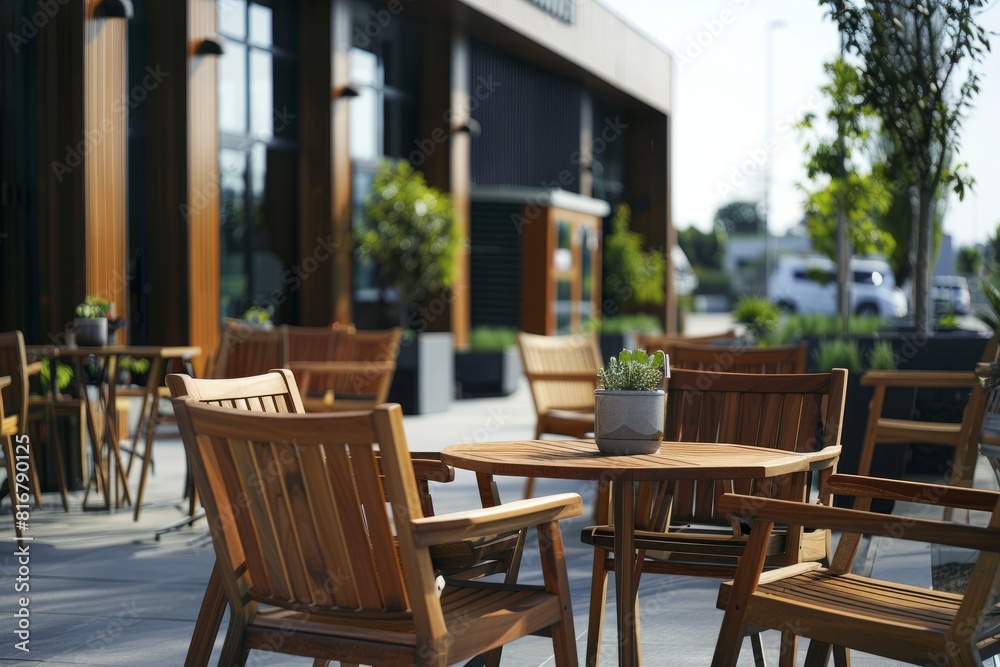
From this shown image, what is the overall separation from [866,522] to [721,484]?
1.12 meters

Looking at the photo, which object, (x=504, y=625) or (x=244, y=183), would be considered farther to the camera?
(x=244, y=183)

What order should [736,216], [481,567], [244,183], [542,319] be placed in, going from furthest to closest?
[736,216], [542,319], [244,183], [481,567]

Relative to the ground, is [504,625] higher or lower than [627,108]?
lower

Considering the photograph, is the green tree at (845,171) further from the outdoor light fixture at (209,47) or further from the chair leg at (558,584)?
the chair leg at (558,584)

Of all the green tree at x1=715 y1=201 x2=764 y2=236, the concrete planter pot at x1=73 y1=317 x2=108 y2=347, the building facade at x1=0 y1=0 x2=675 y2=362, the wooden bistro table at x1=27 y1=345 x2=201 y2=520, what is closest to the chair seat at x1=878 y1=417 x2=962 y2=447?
the wooden bistro table at x1=27 y1=345 x2=201 y2=520

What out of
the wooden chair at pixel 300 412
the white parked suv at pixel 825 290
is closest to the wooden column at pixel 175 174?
the wooden chair at pixel 300 412

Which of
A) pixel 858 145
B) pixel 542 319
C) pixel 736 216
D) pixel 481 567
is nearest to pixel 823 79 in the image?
pixel 858 145

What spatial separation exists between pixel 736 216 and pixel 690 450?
71395mm

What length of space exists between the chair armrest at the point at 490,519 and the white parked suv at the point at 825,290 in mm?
27285

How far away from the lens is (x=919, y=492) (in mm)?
2541

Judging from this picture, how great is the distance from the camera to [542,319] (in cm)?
1712

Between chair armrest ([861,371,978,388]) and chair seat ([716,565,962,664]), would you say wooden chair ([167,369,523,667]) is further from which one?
chair armrest ([861,371,978,388])

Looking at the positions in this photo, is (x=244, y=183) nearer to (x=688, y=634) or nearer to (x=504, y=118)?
(x=504, y=118)

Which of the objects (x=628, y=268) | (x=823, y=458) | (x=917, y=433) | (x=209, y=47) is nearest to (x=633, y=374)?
(x=823, y=458)
